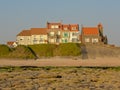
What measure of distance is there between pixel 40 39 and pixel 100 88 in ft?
262

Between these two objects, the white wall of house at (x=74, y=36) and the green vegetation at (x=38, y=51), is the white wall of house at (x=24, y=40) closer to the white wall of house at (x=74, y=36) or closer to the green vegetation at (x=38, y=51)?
the white wall of house at (x=74, y=36)

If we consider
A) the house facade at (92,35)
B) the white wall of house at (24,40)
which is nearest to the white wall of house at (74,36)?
the house facade at (92,35)

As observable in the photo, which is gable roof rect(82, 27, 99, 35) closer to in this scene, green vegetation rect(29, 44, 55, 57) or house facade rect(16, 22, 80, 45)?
house facade rect(16, 22, 80, 45)

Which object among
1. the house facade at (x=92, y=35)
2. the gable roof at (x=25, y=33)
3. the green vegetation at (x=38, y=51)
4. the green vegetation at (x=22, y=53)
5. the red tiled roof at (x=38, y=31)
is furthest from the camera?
the gable roof at (x=25, y=33)

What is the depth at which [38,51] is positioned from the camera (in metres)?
68.0

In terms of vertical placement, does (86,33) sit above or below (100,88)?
above

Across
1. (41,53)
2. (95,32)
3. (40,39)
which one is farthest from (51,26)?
(41,53)

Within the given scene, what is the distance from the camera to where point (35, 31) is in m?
101

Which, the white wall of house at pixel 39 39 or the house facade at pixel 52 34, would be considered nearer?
the house facade at pixel 52 34

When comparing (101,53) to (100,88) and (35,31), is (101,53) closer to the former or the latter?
(35,31)

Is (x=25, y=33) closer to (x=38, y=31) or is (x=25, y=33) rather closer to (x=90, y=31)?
(x=38, y=31)

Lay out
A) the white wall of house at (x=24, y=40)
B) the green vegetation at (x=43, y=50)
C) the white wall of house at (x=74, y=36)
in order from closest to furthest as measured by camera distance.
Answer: the green vegetation at (x=43, y=50) → the white wall of house at (x=74, y=36) → the white wall of house at (x=24, y=40)

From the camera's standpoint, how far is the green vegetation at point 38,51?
64.2 meters

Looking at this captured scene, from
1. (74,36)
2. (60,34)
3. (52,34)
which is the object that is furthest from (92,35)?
(52,34)
